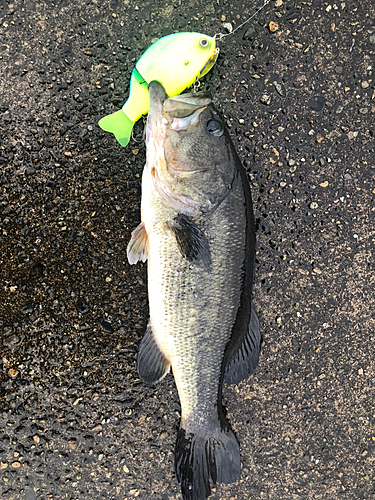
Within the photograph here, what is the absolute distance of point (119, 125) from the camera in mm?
2207

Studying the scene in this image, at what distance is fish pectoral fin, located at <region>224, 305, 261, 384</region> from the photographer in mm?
2186

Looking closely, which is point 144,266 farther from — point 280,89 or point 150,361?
point 280,89

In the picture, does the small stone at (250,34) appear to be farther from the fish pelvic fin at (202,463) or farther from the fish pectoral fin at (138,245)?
the fish pelvic fin at (202,463)

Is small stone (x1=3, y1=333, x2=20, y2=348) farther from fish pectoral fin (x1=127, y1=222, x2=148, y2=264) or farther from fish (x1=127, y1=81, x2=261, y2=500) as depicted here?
fish pectoral fin (x1=127, y1=222, x2=148, y2=264)

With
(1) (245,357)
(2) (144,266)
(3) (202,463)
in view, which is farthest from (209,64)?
(3) (202,463)

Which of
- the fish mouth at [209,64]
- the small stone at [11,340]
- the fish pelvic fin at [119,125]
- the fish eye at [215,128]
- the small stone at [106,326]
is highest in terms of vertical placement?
the fish mouth at [209,64]

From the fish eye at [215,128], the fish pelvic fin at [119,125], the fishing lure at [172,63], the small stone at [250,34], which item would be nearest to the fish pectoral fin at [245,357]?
the fish eye at [215,128]

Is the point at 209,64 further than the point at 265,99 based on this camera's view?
No

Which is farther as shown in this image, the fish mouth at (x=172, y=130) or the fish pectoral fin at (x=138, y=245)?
the fish pectoral fin at (x=138, y=245)

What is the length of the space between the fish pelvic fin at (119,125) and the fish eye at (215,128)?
59 centimetres

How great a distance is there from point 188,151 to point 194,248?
0.60 metres

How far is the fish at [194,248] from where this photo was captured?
77.0 inches

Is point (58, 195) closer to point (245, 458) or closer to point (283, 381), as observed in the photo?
point (283, 381)

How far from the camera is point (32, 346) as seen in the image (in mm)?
2482
